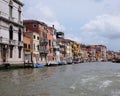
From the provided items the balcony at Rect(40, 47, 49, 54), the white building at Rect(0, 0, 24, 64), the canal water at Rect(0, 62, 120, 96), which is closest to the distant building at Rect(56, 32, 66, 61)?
the balcony at Rect(40, 47, 49, 54)

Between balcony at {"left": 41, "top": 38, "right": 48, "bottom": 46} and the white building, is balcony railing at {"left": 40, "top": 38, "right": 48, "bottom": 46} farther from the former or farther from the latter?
the white building

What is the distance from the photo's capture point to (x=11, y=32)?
4438 centimetres

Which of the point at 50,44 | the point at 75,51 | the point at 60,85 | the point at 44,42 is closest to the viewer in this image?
the point at 60,85

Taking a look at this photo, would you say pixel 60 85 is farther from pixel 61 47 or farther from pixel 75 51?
pixel 75 51

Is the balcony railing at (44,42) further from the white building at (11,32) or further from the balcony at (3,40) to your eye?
the balcony at (3,40)

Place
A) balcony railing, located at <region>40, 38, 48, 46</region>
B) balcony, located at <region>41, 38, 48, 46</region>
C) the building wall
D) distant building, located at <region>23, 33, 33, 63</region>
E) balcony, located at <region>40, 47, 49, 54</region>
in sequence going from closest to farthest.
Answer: distant building, located at <region>23, 33, 33, 63</region> < balcony, located at <region>40, 47, 49, 54</region> < balcony railing, located at <region>40, 38, 48, 46</region> < balcony, located at <region>41, 38, 48, 46</region> < the building wall

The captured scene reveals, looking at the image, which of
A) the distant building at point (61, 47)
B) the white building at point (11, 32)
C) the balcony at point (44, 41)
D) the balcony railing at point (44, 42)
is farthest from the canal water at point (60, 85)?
the distant building at point (61, 47)

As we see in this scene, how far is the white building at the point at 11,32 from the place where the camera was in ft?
135

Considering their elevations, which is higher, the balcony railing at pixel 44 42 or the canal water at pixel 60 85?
the balcony railing at pixel 44 42

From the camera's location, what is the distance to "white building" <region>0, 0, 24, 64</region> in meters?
41.0

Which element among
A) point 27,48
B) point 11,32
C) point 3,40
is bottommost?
point 27,48

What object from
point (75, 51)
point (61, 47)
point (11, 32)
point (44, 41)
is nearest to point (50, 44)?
point (44, 41)

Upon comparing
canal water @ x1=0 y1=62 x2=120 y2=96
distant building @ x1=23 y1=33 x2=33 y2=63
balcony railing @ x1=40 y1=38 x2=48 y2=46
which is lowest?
canal water @ x1=0 y1=62 x2=120 y2=96

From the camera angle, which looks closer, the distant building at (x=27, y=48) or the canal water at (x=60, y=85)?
the canal water at (x=60, y=85)
